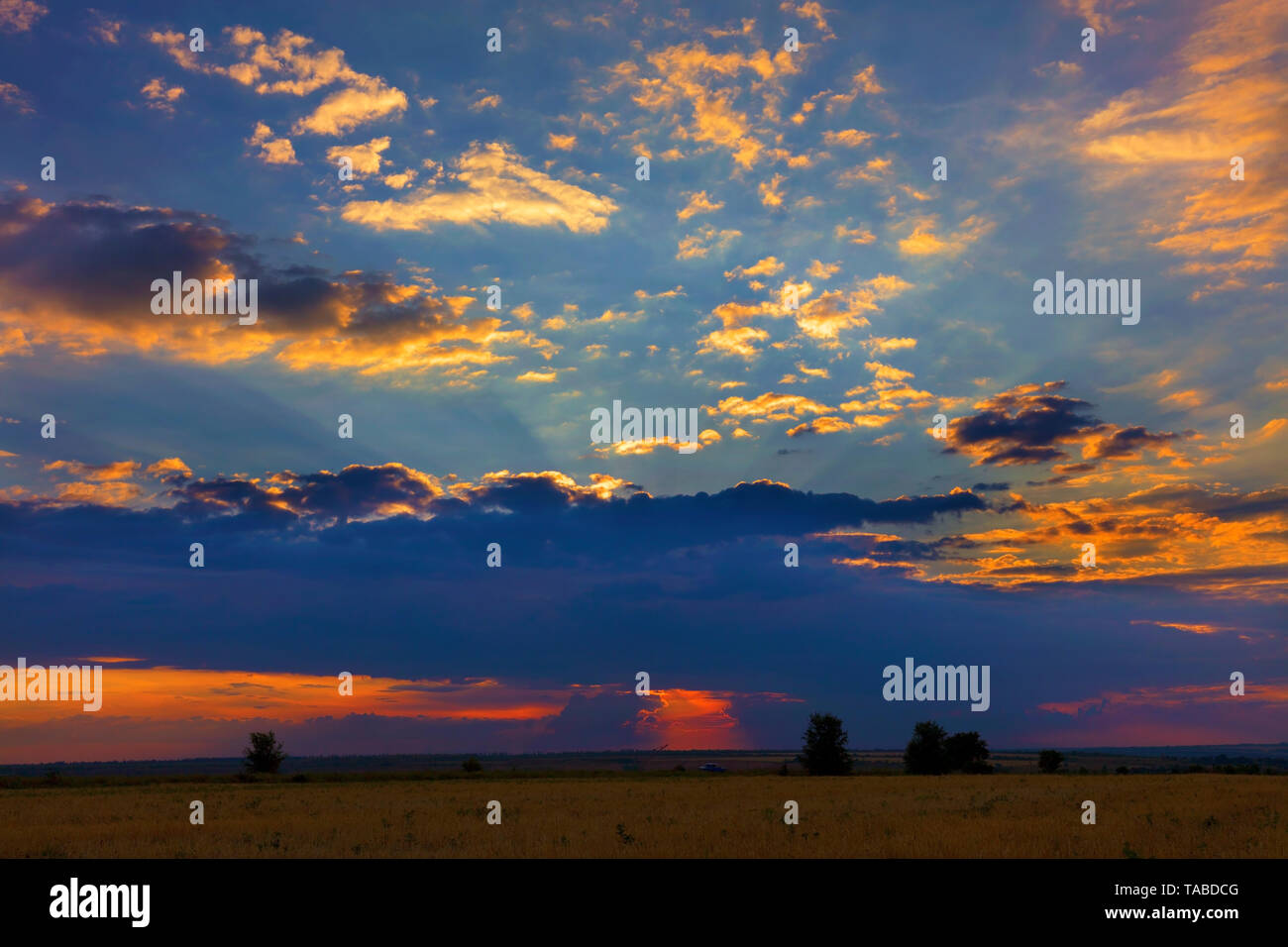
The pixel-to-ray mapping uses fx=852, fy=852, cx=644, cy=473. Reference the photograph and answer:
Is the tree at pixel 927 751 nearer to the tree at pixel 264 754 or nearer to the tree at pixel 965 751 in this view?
the tree at pixel 965 751

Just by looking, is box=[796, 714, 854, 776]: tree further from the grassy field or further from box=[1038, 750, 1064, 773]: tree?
the grassy field

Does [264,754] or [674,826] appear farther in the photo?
[264,754]

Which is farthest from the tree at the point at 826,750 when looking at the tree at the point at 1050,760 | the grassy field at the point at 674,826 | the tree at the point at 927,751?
the grassy field at the point at 674,826

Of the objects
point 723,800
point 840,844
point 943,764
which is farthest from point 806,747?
point 840,844

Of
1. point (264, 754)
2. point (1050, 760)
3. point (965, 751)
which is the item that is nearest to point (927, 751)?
point (965, 751)

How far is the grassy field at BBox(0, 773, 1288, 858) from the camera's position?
84.9 ft

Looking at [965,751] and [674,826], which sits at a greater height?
[674,826]

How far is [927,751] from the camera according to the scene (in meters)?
128

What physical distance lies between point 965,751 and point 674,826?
108309 millimetres

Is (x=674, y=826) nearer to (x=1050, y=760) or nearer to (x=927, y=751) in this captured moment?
(x=927, y=751)

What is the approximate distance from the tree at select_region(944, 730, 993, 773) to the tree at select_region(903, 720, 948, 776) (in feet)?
2.88

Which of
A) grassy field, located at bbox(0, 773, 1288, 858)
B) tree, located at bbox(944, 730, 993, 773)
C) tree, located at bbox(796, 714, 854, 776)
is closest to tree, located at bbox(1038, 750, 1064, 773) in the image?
tree, located at bbox(944, 730, 993, 773)
